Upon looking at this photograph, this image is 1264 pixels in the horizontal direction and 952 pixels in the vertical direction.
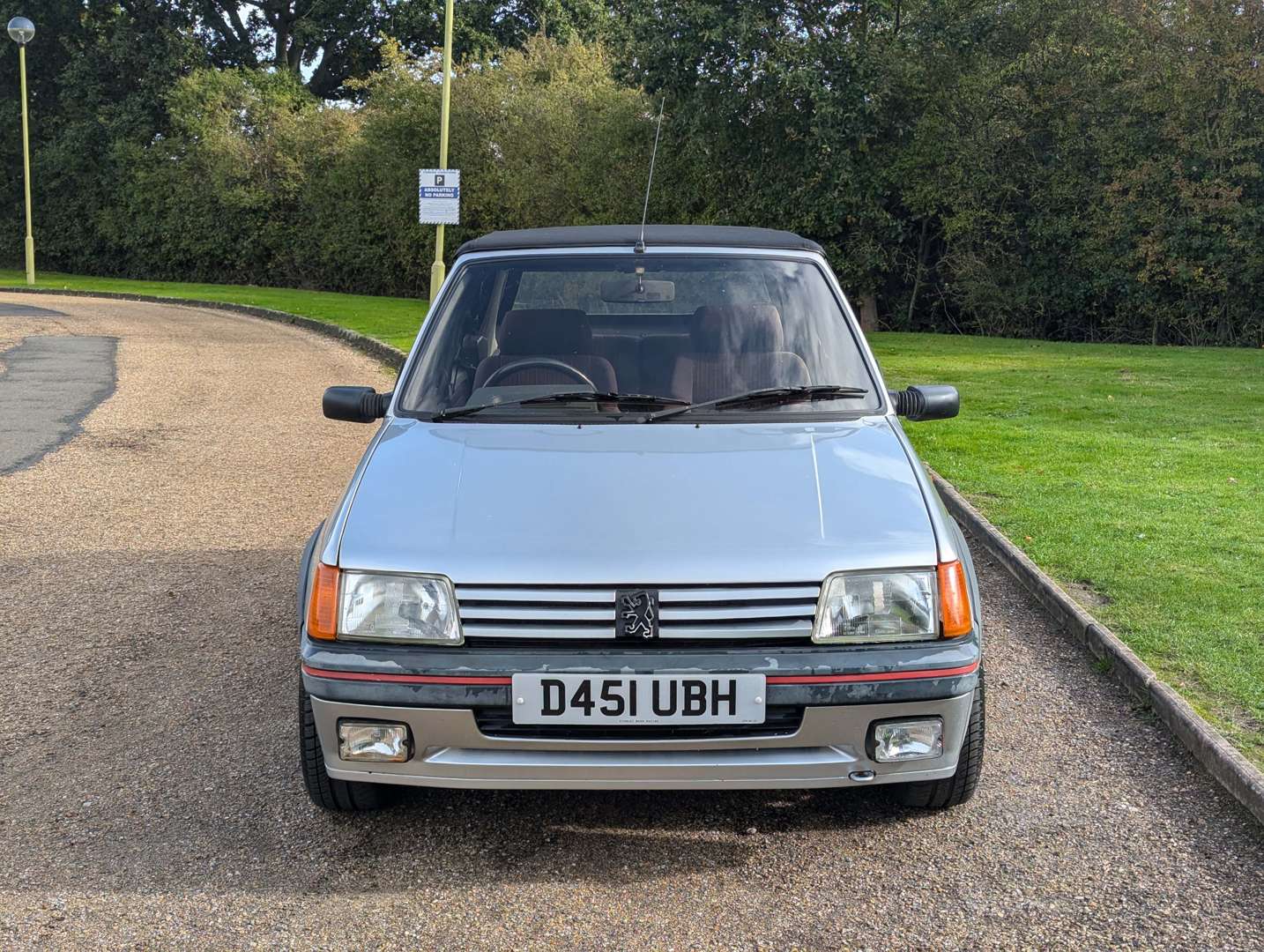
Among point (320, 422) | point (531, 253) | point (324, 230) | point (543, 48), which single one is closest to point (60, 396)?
A: point (320, 422)

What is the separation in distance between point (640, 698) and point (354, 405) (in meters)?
1.94

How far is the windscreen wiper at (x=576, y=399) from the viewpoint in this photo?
13.8 ft

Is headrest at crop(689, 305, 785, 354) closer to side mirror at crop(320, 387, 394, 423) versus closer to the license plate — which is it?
side mirror at crop(320, 387, 394, 423)

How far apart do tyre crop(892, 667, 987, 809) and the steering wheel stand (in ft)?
5.53

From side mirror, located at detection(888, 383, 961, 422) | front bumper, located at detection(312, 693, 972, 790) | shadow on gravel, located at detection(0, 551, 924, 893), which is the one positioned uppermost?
side mirror, located at detection(888, 383, 961, 422)

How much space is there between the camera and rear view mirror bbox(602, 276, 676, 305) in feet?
15.2

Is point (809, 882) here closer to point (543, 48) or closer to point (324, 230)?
point (543, 48)

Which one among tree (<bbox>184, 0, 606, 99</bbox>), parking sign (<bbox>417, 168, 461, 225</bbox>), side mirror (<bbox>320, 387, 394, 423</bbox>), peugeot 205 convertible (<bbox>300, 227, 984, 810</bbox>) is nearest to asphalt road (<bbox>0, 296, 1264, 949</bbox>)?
peugeot 205 convertible (<bbox>300, 227, 984, 810</bbox>)

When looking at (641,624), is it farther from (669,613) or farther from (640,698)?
(640,698)

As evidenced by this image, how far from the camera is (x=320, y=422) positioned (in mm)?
11883

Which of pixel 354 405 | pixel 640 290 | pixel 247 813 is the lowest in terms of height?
pixel 247 813

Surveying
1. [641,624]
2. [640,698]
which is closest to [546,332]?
[641,624]

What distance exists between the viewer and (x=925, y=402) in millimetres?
4676

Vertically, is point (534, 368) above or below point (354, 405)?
above
